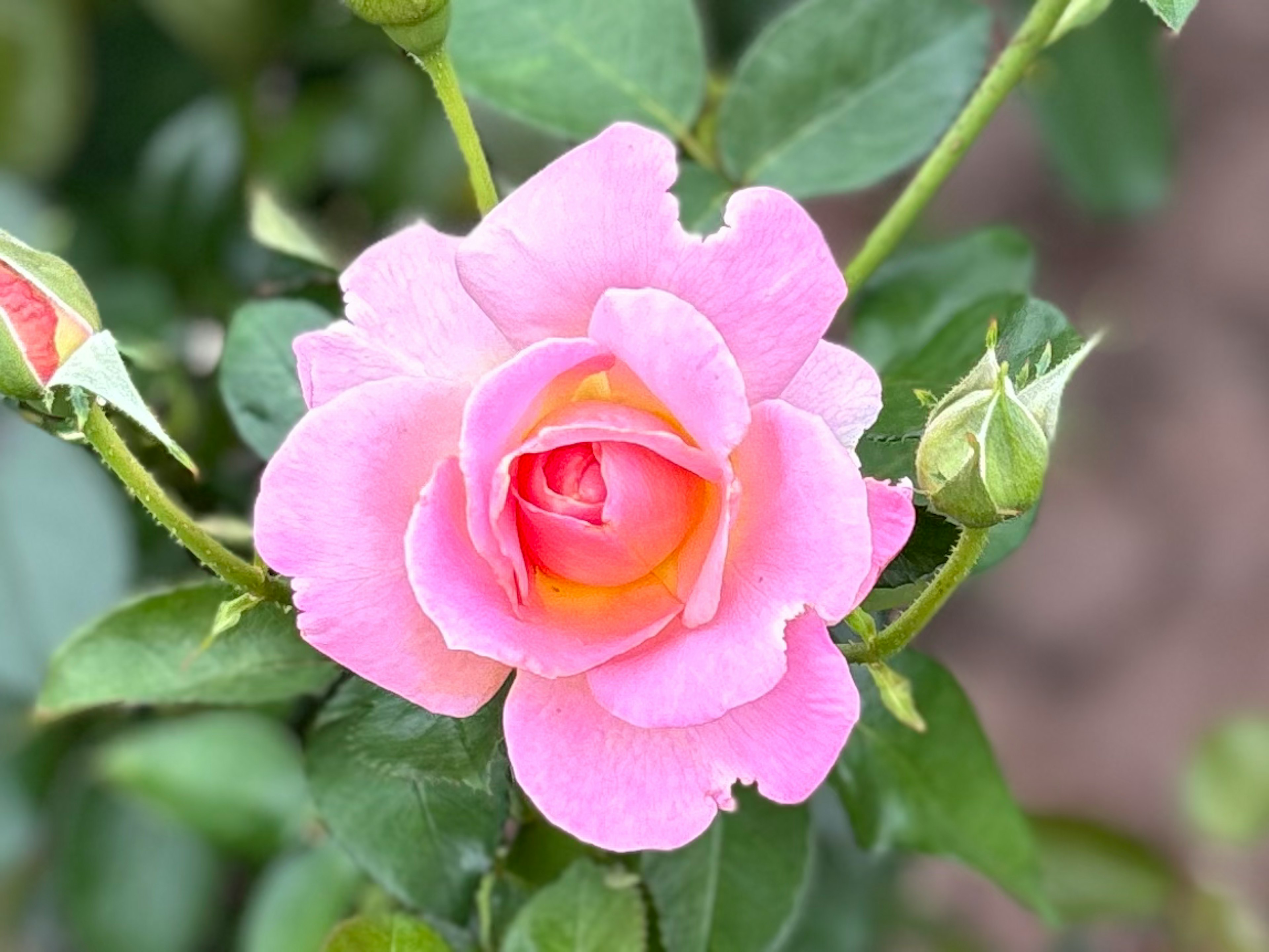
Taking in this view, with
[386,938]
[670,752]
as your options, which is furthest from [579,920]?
[670,752]

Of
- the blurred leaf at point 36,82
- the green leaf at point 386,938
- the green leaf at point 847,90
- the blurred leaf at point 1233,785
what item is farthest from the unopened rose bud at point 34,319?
the blurred leaf at point 1233,785

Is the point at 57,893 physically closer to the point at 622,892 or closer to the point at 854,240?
the point at 622,892

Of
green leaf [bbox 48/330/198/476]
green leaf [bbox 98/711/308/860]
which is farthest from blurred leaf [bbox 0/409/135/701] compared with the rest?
green leaf [bbox 48/330/198/476]

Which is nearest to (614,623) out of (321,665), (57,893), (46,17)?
(321,665)

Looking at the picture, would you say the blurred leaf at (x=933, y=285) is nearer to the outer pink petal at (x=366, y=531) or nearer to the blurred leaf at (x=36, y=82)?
the outer pink petal at (x=366, y=531)

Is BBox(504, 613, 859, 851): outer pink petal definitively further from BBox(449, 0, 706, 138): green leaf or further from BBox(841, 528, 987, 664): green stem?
BBox(449, 0, 706, 138): green leaf
